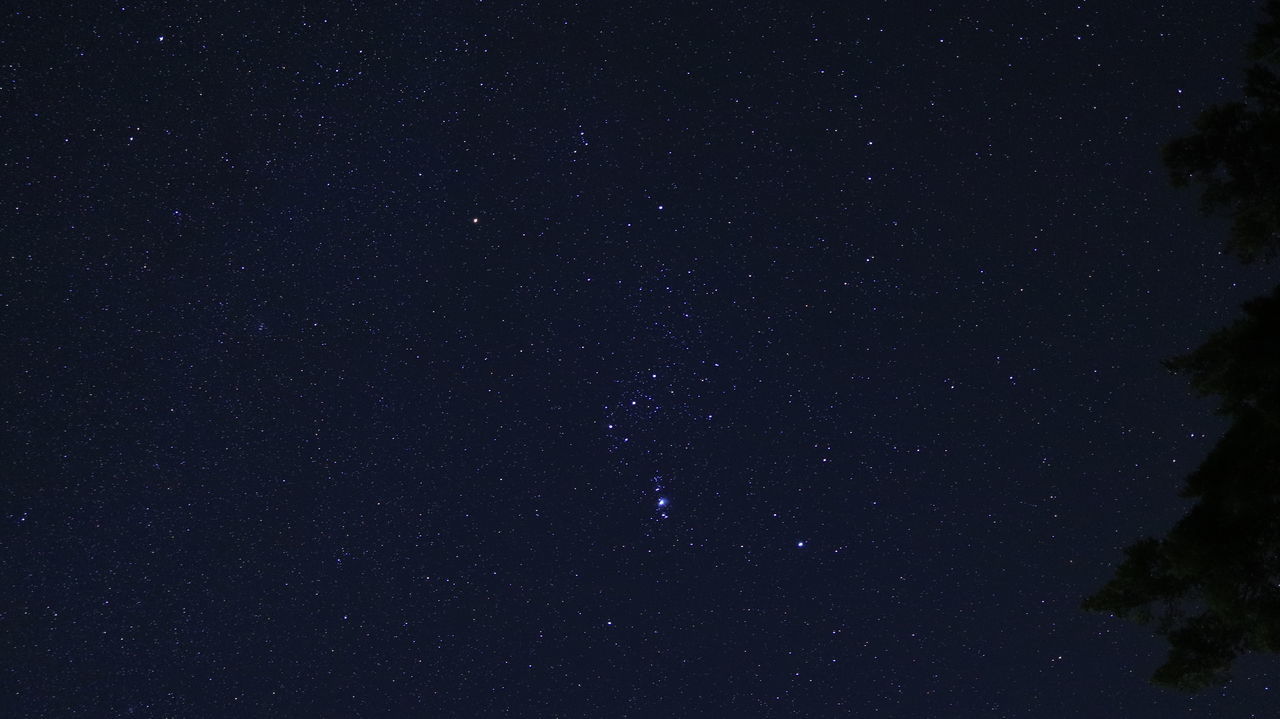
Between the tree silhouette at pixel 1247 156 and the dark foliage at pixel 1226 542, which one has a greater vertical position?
the tree silhouette at pixel 1247 156

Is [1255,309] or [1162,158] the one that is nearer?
[1255,309]

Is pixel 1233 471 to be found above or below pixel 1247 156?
below

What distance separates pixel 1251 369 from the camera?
4.24m

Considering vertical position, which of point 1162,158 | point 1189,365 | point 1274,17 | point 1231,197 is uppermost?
point 1274,17

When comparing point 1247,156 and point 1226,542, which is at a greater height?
point 1247,156

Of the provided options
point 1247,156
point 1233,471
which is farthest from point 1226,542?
point 1247,156

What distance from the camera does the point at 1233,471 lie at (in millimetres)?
4371

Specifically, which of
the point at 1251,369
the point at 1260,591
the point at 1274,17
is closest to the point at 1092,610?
the point at 1260,591

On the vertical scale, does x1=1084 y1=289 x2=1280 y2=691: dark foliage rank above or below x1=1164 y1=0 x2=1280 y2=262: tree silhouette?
below

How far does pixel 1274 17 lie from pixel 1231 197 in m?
0.89

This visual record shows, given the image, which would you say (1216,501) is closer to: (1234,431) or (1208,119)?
(1234,431)

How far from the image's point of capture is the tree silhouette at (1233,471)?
13.8ft

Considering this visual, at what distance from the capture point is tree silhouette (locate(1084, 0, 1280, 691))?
4215 mm

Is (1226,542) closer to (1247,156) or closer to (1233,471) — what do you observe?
(1233,471)
